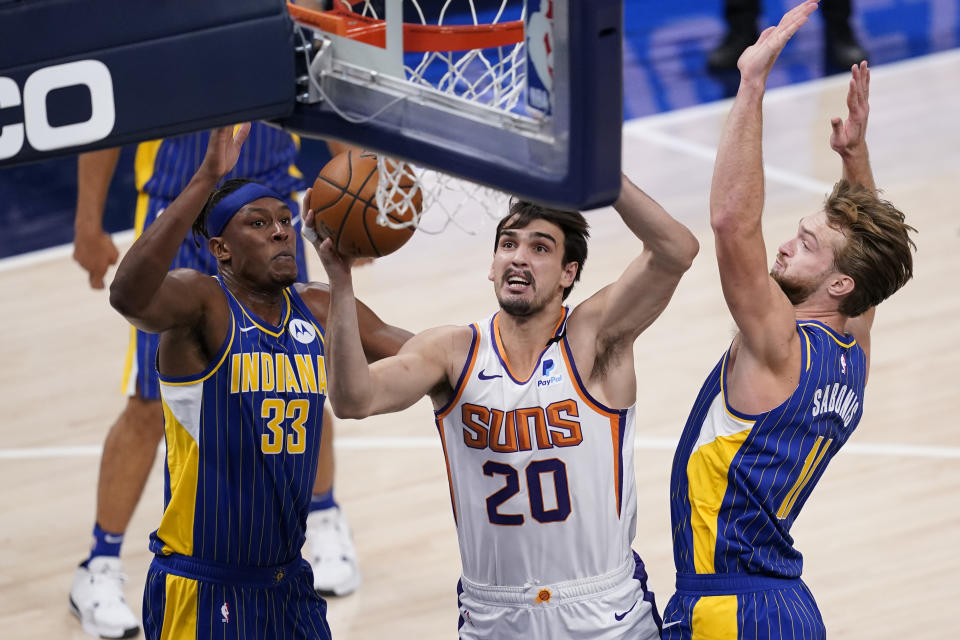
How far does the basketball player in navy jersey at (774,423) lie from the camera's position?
407cm

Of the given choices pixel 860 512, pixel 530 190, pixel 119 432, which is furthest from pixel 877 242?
pixel 119 432

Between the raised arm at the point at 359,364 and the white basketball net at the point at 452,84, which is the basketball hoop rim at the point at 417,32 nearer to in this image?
the white basketball net at the point at 452,84

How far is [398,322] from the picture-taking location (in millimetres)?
8547

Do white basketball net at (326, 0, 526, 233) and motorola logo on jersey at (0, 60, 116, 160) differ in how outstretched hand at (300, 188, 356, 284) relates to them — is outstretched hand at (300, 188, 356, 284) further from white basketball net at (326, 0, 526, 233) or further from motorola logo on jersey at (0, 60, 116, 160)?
motorola logo on jersey at (0, 60, 116, 160)

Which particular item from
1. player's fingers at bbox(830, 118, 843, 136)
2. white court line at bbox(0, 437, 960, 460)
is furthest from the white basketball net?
white court line at bbox(0, 437, 960, 460)

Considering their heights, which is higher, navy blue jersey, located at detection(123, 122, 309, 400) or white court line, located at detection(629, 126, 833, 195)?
navy blue jersey, located at detection(123, 122, 309, 400)

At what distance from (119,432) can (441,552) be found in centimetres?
148

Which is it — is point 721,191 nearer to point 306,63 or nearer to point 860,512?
point 306,63

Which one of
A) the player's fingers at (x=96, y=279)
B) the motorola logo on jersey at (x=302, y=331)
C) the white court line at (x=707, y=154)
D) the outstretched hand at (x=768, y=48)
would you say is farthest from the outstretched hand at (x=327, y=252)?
the white court line at (x=707, y=154)

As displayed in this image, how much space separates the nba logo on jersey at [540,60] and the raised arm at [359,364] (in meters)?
0.98

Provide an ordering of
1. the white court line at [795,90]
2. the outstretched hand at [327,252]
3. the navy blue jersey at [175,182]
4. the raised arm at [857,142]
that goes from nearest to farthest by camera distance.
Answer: the outstretched hand at [327,252]
the raised arm at [857,142]
the navy blue jersey at [175,182]
the white court line at [795,90]

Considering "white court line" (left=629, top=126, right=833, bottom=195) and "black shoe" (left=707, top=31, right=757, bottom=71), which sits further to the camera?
"black shoe" (left=707, top=31, right=757, bottom=71)

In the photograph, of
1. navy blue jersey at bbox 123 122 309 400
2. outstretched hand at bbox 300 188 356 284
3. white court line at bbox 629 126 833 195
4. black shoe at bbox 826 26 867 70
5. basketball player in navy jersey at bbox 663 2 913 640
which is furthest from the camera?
black shoe at bbox 826 26 867 70

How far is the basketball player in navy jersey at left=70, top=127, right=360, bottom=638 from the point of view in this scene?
19.1 ft
